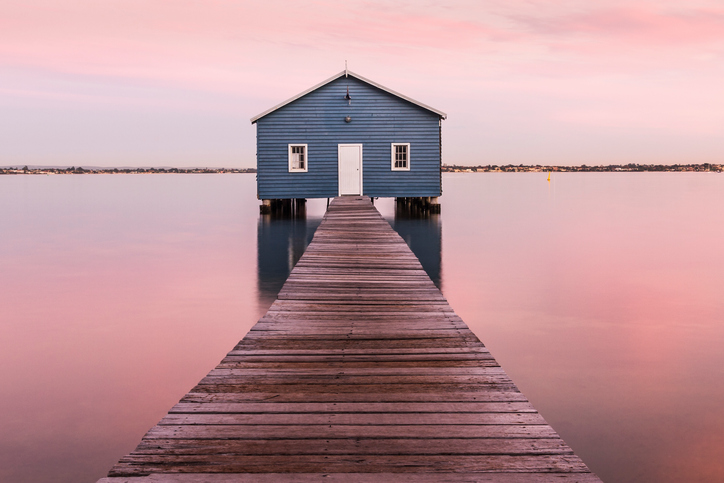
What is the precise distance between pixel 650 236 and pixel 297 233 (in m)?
13.5

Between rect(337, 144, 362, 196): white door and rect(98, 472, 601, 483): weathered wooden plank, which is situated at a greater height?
rect(337, 144, 362, 196): white door

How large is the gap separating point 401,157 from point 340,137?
2.71 metres

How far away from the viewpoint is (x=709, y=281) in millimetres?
13766

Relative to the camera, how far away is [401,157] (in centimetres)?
2531

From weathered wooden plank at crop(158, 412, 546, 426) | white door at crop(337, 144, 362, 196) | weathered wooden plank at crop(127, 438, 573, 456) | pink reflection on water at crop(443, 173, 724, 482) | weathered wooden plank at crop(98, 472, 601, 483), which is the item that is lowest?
pink reflection on water at crop(443, 173, 724, 482)

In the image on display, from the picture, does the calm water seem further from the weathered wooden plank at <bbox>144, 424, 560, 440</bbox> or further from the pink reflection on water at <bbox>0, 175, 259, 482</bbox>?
the weathered wooden plank at <bbox>144, 424, 560, 440</bbox>

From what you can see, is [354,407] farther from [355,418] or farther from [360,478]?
[360,478]

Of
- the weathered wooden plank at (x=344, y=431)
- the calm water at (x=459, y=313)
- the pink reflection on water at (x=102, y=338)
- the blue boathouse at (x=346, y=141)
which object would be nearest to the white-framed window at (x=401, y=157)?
the blue boathouse at (x=346, y=141)

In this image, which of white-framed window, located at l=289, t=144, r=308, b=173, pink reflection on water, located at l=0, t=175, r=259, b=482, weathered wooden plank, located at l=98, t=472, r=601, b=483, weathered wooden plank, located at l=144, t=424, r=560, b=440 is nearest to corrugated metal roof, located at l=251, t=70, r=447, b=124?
white-framed window, located at l=289, t=144, r=308, b=173

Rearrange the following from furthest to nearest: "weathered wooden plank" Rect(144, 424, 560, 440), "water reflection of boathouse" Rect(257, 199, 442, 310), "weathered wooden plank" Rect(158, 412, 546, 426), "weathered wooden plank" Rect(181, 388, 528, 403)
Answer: "water reflection of boathouse" Rect(257, 199, 442, 310)
"weathered wooden plank" Rect(181, 388, 528, 403)
"weathered wooden plank" Rect(158, 412, 546, 426)
"weathered wooden plank" Rect(144, 424, 560, 440)

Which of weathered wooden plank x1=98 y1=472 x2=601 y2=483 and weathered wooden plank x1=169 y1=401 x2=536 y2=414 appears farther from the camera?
weathered wooden plank x1=169 y1=401 x2=536 y2=414

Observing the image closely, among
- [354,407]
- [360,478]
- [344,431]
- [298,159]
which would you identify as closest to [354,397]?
[354,407]

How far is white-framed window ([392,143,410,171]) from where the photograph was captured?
25.1m

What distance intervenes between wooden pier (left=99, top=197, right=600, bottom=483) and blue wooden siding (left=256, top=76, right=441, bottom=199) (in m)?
19.5
